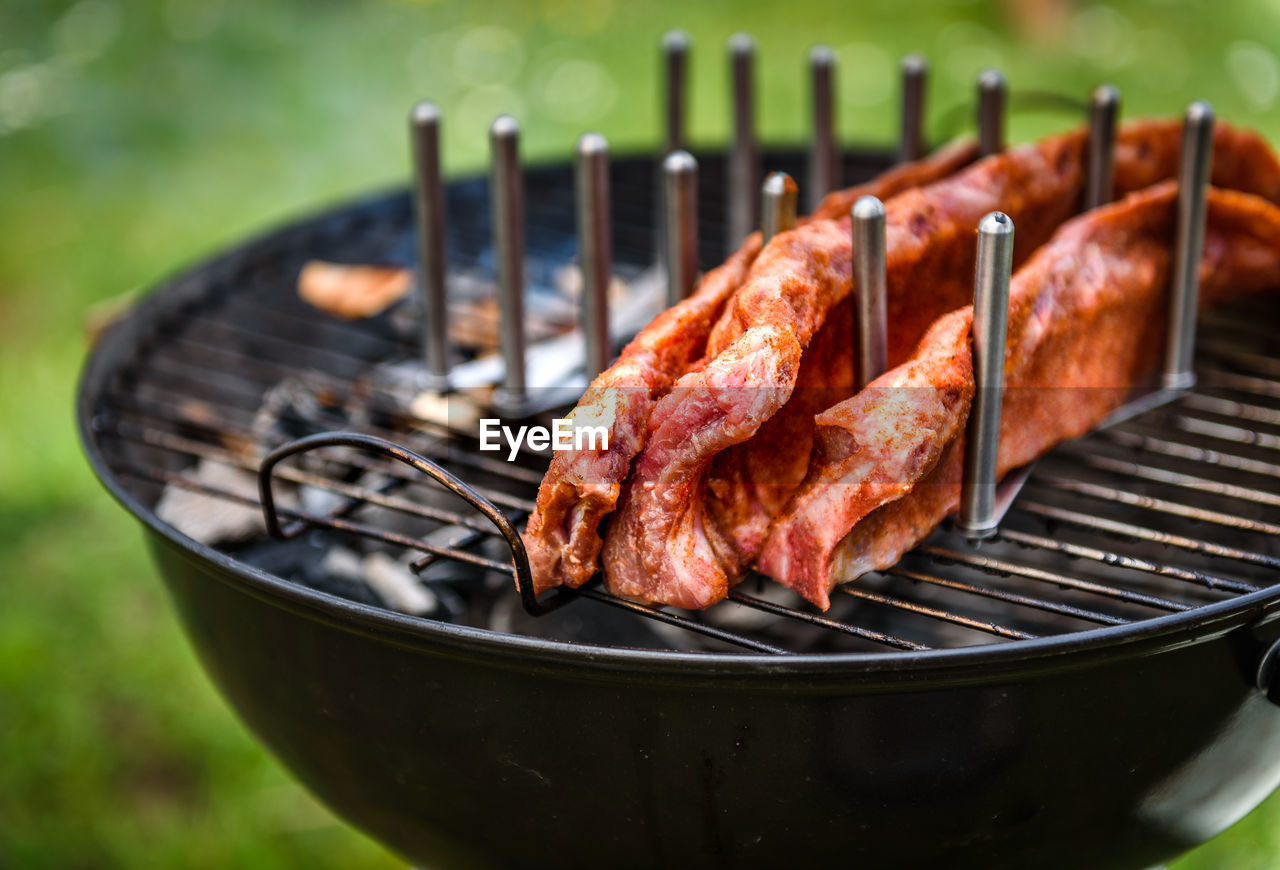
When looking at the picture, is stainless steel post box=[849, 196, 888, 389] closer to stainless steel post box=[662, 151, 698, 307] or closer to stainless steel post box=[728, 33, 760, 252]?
stainless steel post box=[662, 151, 698, 307]

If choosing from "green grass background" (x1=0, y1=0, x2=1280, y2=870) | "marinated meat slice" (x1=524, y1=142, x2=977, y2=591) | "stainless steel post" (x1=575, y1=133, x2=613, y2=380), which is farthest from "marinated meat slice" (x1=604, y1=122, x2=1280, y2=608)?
"green grass background" (x1=0, y1=0, x2=1280, y2=870)

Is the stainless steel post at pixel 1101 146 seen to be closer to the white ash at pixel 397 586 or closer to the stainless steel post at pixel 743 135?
the stainless steel post at pixel 743 135

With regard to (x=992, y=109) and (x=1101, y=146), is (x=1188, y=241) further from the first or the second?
(x=992, y=109)

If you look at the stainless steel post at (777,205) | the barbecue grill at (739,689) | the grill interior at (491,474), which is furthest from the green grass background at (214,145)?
the stainless steel post at (777,205)

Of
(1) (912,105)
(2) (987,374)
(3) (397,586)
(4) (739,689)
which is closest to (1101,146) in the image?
(1) (912,105)

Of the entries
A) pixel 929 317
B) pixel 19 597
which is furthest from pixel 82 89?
pixel 929 317

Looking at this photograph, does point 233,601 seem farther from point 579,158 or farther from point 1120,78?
point 1120,78
